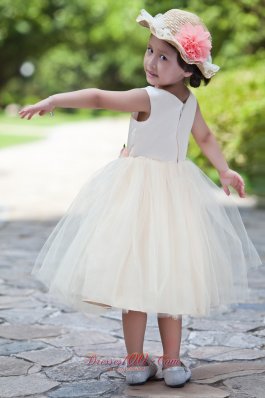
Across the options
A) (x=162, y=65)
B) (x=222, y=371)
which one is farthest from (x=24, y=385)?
(x=162, y=65)

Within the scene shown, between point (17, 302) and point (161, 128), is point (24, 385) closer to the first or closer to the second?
point (161, 128)

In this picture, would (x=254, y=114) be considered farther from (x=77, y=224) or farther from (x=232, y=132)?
(x=77, y=224)

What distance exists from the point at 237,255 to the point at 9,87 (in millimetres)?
74185

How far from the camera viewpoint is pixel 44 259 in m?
3.74

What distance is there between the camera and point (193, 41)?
3.50 meters

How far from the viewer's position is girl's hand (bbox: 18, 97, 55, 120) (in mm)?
3309

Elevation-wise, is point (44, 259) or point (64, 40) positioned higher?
point (64, 40)

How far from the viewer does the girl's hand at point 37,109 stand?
10.9 ft

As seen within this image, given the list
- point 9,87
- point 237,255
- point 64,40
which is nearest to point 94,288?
point 237,255

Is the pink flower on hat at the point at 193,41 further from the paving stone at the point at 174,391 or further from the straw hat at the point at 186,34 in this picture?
the paving stone at the point at 174,391

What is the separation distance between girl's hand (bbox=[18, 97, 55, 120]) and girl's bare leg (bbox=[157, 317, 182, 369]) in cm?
108

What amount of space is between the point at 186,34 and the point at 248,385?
1585 millimetres

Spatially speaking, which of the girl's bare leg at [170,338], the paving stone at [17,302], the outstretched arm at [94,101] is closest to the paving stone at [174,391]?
the girl's bare leg at [170,338]

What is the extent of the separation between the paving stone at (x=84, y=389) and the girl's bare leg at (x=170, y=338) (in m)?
0.27
